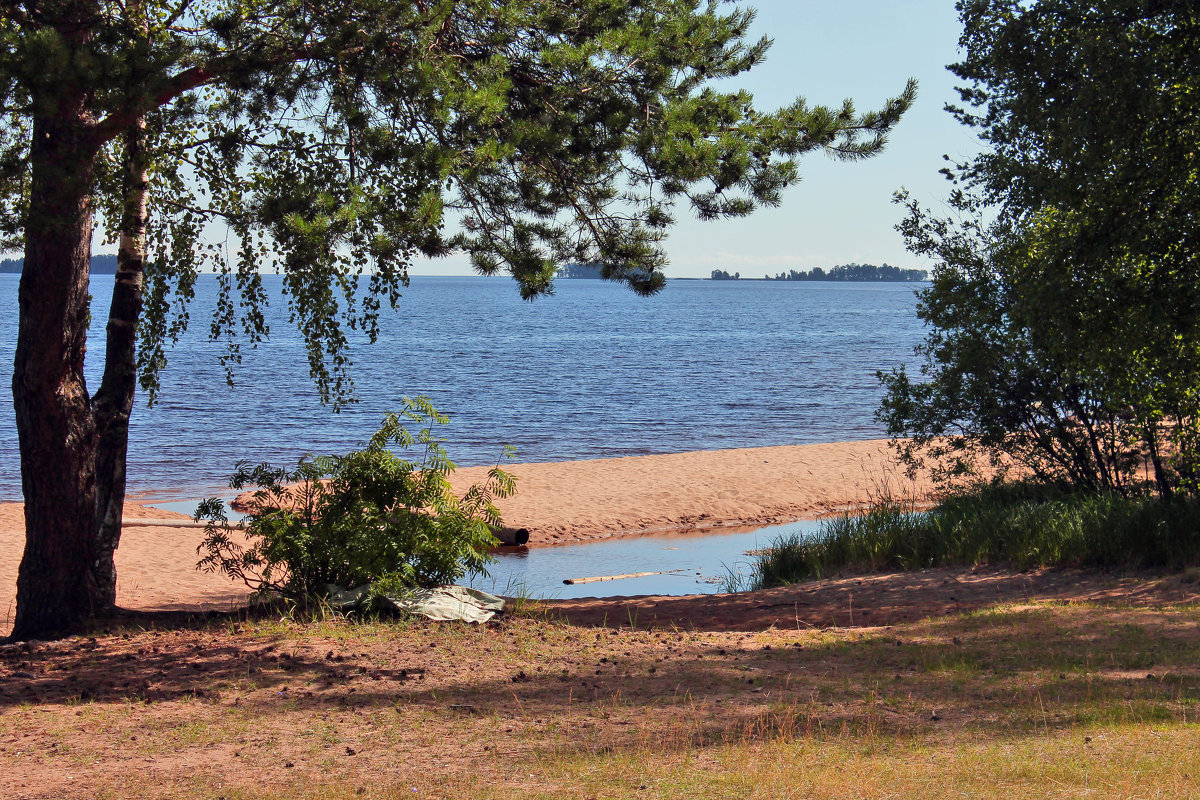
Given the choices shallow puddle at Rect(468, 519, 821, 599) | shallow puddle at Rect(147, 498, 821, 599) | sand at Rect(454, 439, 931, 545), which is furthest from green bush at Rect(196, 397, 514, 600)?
sand at Rect(454, 439, 931, 545)

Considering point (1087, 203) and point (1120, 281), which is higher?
point (1087, 203)

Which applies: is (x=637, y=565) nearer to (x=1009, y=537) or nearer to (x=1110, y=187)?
(x=1009, y=537)

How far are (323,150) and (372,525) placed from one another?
3181mm

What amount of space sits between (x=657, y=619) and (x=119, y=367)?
20.1 ft

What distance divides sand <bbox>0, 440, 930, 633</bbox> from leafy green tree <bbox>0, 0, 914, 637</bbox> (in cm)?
498

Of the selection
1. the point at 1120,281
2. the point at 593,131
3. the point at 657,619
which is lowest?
the point at 657,619

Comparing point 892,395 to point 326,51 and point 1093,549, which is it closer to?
point 1093,549

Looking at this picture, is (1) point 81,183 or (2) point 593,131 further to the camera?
(2) point 593,131

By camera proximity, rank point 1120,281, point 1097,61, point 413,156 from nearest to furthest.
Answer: point 413,156
point 1097,61
point 1120,281

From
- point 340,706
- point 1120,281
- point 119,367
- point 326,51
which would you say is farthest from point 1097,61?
point 119,367

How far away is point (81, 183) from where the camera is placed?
7.43 m

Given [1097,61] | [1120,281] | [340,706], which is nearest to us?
[340,706]

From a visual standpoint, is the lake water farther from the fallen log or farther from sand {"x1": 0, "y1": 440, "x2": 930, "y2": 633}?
sand {"x1": 0, "y1": 440, "x2": 930, "y2": 633}

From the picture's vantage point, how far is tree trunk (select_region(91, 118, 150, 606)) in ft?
29.1
